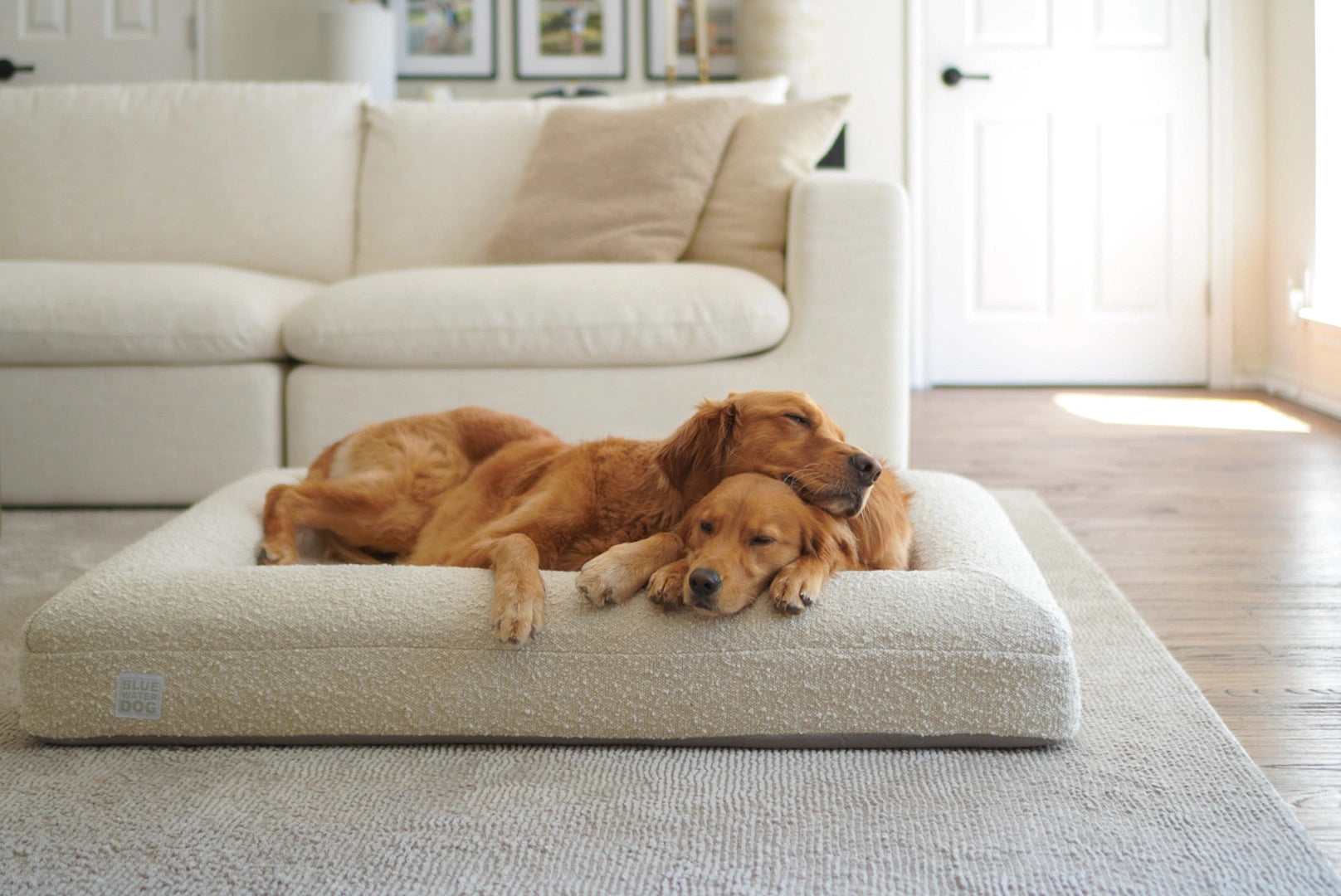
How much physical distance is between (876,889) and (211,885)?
0.63 m

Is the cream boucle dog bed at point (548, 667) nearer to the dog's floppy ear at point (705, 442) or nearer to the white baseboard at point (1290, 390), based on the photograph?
the dog's floppy ear at point (705, 442)

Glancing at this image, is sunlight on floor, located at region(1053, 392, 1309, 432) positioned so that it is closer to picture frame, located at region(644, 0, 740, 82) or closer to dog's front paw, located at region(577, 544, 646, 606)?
picture frame, located at region(644, 0, 740, 82)

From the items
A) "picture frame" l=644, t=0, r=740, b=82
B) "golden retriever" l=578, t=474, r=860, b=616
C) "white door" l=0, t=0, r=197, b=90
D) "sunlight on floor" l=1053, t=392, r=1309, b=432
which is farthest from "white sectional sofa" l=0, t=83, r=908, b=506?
"white door" l=0, t=0, r=197, b=90

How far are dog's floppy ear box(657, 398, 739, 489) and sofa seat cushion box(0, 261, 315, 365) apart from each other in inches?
60.0

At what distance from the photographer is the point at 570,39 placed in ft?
16.5

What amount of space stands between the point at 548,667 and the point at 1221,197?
4.30 metres

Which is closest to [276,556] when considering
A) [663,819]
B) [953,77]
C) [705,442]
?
[705,442]

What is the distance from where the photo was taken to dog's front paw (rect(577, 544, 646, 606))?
1437 mm

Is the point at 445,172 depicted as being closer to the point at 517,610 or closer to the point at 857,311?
the point at 857,311

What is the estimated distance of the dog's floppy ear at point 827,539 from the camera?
57.2 inches

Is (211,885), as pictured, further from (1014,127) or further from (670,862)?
(1014,127)

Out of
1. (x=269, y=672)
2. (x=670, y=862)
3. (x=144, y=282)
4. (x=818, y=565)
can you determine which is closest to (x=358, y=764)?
(x=269, y=672)

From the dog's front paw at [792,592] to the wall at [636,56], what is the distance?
12.3 feet

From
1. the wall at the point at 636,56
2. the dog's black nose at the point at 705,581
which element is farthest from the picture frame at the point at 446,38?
the dog's black nose at the point at 705,581
